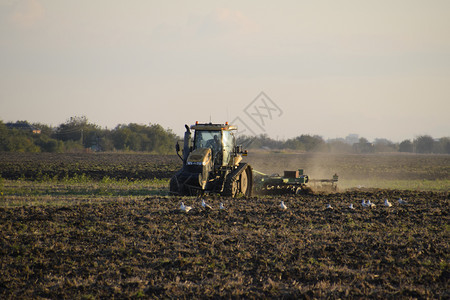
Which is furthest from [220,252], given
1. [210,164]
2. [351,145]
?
[351,145]

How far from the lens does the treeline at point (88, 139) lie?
69.0 meters

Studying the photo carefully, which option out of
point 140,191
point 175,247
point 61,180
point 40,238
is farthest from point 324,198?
point 61,180

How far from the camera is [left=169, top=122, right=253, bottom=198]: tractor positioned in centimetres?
1797

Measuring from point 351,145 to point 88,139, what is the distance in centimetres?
6245

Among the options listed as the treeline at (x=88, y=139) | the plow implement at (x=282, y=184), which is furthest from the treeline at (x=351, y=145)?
the plow implement at (x=282, y=184)

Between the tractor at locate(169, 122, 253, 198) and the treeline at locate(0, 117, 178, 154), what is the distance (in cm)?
5521

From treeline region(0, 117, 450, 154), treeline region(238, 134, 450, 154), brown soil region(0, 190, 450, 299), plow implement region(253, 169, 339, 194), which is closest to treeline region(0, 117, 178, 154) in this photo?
treeline region(0, 117, 450, 154)

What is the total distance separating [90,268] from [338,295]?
4.29 m

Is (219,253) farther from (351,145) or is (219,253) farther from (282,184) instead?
(351,145)

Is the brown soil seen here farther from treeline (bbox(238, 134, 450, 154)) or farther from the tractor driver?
treeline (bbox(238, 134, 450, 154))

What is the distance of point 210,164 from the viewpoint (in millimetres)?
18469

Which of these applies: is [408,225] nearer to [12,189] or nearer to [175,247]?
[175,247]

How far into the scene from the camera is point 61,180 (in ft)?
90.8

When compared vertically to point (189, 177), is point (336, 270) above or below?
below
